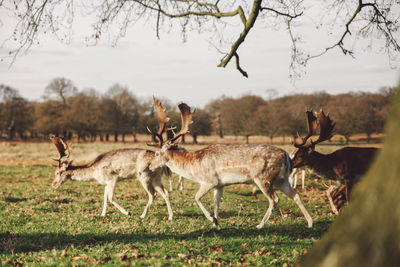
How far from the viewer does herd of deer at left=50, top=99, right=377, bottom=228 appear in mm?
7844

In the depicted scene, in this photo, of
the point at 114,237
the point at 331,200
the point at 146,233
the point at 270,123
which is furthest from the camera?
the point at 270,123

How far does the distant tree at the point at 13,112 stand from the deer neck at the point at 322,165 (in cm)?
6296

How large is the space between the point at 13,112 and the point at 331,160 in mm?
63985

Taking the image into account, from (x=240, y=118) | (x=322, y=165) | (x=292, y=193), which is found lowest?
(x=292, y=193)

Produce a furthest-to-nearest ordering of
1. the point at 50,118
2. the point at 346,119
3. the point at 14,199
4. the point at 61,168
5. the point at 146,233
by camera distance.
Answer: the point at 50,118, the point at 346,119, the point at 14,199, the point at 61,168, the point at 146,233

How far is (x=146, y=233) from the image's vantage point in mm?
7191

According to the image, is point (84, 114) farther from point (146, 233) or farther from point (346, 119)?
point (146, 233)

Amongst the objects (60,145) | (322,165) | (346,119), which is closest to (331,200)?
(322,165)

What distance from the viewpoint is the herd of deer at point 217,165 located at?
309 inches

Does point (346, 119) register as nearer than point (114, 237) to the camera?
No

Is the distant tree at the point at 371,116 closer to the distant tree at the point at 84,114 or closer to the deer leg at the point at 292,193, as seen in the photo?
the distant tree at the point at 84,114

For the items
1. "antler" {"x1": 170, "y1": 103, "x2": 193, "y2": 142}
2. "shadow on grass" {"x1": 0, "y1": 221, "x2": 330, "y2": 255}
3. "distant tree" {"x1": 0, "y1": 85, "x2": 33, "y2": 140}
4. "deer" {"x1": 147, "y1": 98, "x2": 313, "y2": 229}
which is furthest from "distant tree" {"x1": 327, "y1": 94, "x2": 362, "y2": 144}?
"distant tree" {"x1": 0, "y1": 85, "x2": 33, "y2": 140}

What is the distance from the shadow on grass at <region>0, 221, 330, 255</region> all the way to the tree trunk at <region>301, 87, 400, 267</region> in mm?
5148

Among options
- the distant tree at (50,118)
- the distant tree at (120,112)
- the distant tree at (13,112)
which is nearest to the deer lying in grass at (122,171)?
the distant tree at (50,118)
